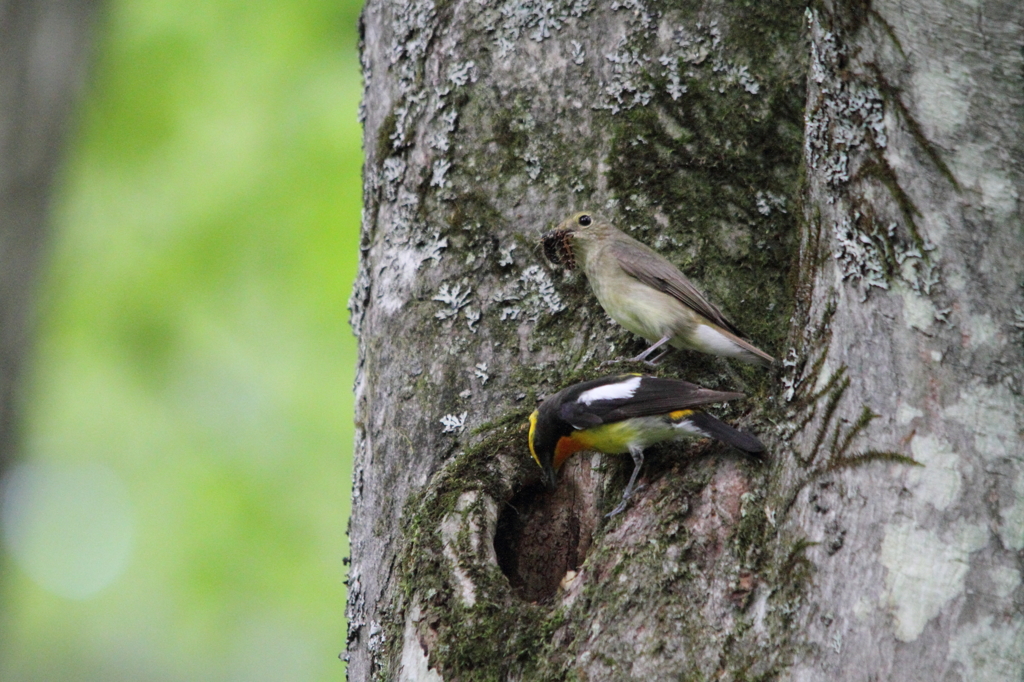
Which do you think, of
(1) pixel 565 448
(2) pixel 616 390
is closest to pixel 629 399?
(2) pixel 616 390

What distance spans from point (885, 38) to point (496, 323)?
69.2 inches

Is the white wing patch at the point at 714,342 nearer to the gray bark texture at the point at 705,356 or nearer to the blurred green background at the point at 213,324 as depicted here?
the gray bark texture at the point at 705,356

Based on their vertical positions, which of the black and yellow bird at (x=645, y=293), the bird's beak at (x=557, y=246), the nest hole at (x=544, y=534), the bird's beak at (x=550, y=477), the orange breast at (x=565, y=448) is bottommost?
the nest hole at (x=544, y=534)

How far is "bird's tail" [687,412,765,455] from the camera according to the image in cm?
279

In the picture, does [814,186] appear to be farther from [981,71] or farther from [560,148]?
[560,148]

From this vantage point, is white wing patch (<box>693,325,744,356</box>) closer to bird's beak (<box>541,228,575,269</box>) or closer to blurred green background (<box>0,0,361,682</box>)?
bird's beak (<box>541,228,575,269</box>)

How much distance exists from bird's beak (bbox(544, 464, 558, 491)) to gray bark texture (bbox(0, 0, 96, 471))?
219 cm

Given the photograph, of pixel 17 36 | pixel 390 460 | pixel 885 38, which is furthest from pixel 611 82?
pixel 17 36

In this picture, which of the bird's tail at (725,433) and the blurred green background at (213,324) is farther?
the blurred green background at (213,324)

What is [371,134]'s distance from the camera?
13.8 feet

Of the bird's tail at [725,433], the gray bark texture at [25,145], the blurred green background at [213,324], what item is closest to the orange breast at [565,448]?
the bird's tail at [725,433]

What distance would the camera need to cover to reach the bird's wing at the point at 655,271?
141 inches

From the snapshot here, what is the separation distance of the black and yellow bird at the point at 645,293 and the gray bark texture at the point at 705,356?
0.07 meters

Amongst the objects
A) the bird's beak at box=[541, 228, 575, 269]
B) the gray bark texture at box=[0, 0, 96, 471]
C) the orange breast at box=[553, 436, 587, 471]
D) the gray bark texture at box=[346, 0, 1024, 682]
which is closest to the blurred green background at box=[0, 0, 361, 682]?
→ the gray bark texture at box=[0, 0, 96, 471]
